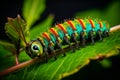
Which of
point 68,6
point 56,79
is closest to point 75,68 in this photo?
point 56,79

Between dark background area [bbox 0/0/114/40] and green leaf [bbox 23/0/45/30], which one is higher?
dark background area [bbox 0/0/114/40]

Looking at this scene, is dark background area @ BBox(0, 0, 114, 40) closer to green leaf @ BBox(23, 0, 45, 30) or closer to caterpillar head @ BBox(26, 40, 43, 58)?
Result: green leaf @ BBox(23, 0, 45, 30)

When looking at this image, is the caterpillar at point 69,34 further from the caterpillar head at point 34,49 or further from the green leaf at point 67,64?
the green leaf at point 67,64

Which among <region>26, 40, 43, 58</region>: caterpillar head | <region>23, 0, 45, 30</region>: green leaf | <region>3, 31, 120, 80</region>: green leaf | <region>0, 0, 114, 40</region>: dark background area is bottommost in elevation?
<region>3, 31, 120, 80</region>: green leaf

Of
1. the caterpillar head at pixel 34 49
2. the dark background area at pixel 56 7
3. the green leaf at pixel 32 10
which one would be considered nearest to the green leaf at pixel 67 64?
the caterpillar head at pixel 34 49

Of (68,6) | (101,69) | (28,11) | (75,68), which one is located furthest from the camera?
(68,6)

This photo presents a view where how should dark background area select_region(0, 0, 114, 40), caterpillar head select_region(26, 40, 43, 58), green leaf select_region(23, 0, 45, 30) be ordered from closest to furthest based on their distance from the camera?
caterpillar head select_region(26, 40, 43, 58) < green leaf select_region(23, 0, 45, 30) < dark background area select_region(0, 0, 114, 40)

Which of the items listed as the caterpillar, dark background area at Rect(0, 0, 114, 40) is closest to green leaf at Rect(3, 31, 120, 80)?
the caterpillar

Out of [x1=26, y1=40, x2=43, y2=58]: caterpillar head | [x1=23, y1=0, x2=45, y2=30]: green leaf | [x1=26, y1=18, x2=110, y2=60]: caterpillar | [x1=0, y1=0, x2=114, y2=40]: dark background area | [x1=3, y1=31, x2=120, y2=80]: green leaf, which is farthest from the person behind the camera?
[x1=0, y1=0, x2=114, y2=40]: dark background area

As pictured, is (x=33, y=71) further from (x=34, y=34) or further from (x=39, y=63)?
(x=34, y=34)
